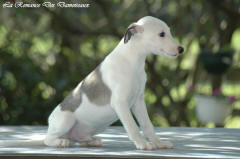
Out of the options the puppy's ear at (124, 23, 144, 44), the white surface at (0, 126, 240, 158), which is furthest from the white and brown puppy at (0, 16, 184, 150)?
the white surface at (0, 126, 240, 158)

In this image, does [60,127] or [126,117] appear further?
[60,127]

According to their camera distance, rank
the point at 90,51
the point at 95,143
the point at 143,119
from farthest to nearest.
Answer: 1. the point at 90,51
2. the point at 95,143
3. the point at 143,119

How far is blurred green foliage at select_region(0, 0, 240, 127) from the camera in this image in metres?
6.38

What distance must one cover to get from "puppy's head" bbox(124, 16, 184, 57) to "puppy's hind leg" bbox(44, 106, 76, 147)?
0.58 metres

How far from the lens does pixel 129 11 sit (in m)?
7.93

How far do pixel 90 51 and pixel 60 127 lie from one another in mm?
4921

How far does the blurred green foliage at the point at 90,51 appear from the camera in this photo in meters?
6.38

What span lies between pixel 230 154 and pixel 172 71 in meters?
5.02

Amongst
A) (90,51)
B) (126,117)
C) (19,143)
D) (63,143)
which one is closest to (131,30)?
(126,117)

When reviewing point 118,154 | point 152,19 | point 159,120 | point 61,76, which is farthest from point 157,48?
point 159,120

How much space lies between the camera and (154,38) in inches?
110

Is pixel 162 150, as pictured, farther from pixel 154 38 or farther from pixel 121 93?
pixel 154 38

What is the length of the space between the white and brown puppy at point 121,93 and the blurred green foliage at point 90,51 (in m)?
3.35

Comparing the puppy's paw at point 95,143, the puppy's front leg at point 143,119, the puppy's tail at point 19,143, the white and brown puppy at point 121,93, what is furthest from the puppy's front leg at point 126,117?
the puppy's tail at point 19,143
